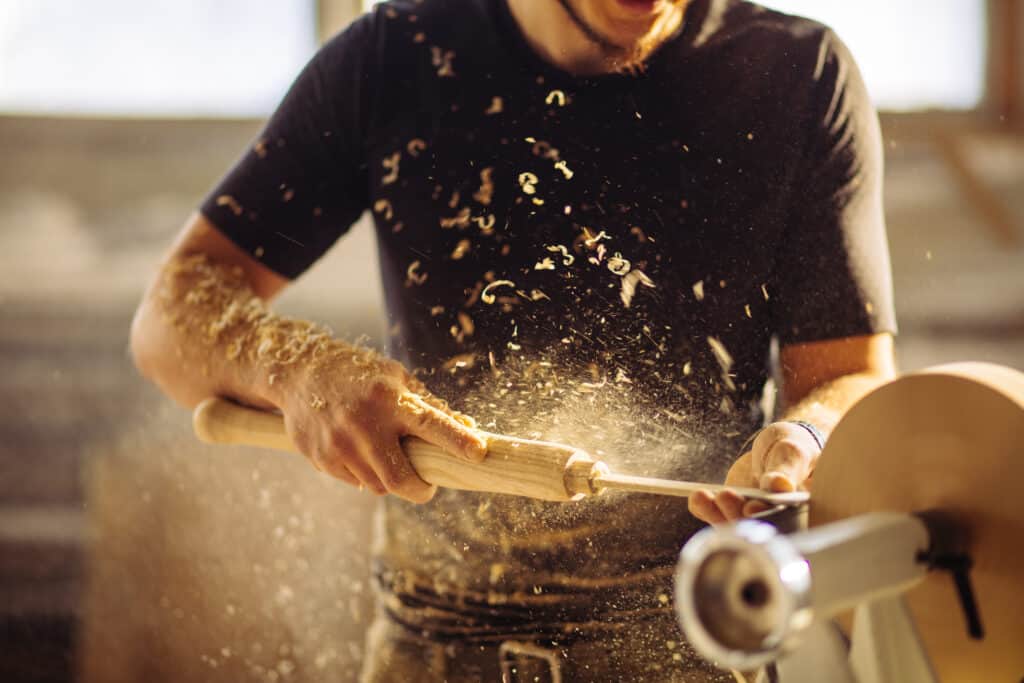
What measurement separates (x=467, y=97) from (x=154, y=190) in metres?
0.77

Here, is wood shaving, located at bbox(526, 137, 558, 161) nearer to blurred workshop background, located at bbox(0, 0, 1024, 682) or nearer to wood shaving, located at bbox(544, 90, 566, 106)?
wood shaving, located at bbox(544, 90, 566, 106)

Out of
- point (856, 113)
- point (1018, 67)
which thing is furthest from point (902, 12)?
point (856, 113)

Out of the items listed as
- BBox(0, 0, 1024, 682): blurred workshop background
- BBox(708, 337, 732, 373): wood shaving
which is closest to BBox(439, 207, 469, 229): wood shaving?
BBox(708, 337, 732, 373): wood shaving

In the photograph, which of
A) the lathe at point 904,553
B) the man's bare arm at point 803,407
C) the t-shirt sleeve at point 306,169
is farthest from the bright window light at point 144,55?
the lathe at point 904,553

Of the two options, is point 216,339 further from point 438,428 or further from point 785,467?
point 785,467

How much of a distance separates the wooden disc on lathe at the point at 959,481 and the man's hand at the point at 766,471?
0.17ft

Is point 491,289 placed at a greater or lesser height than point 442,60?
lesser

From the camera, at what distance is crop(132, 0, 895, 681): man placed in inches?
27.5

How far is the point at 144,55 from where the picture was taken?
1294 mm

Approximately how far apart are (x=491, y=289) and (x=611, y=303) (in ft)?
0.31

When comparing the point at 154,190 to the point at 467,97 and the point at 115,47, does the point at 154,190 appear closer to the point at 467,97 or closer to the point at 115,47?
the point at 115,47

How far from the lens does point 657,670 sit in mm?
701

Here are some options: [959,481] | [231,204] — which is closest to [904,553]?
[959,481]

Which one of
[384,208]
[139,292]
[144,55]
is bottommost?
[139,292]
